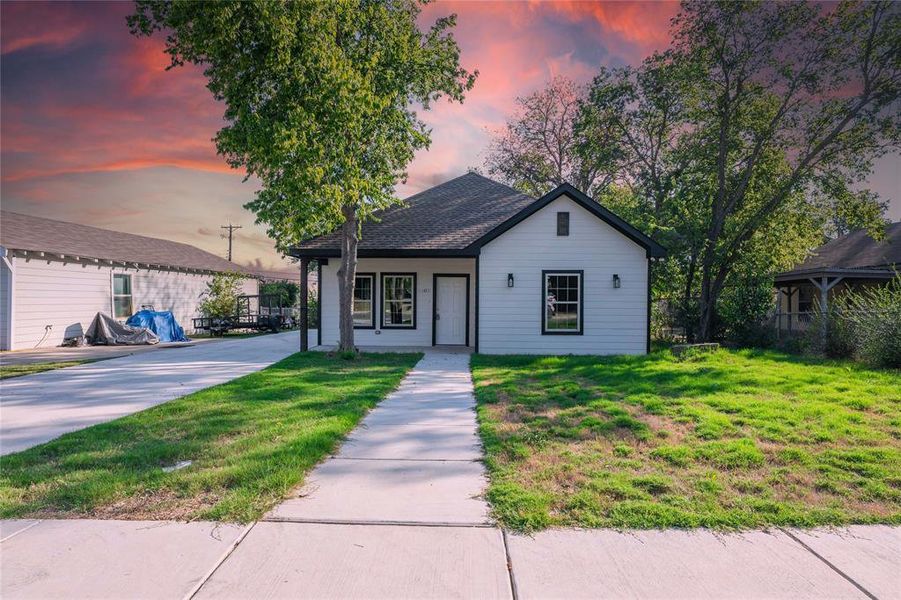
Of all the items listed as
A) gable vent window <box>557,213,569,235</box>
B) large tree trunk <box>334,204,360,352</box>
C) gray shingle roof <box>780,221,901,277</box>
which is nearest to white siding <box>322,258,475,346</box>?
large tree trunk <box>334,204,360,352</box>

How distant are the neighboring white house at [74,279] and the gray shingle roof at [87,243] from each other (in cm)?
2

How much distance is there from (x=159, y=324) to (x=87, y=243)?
439cm

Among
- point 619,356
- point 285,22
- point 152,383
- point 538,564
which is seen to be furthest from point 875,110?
point 152,383

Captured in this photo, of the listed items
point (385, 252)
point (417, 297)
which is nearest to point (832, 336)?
point (417, 297)

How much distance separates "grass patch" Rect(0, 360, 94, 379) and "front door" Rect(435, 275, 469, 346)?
30.6 feet

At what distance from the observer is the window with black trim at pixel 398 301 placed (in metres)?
14.7

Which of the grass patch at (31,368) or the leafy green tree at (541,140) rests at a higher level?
the leafy green tree at (541,140)

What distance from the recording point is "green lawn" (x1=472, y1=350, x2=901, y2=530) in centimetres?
330

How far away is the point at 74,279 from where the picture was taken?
16.0 m

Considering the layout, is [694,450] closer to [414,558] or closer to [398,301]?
[414,558]

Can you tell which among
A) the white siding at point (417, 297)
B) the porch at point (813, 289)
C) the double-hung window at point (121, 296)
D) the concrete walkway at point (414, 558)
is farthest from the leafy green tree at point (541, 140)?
the concrete walkway at point (414, 558)

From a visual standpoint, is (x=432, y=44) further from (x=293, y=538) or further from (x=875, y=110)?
(x=875, y=110)

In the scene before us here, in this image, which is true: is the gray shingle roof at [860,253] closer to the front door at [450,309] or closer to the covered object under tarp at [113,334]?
the front door at [450,309]

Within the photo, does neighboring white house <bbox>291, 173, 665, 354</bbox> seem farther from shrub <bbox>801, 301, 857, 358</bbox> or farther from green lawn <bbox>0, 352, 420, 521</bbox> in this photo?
green lawn <bbox>0, 352, 420, 521</bbox>
